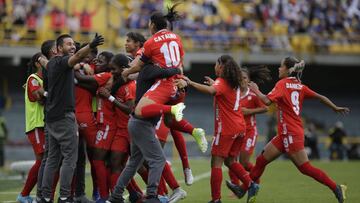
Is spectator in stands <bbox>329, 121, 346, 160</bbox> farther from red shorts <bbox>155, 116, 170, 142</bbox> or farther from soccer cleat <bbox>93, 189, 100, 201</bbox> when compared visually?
red shorts <bbox>155, 116, 170, 142</bbox>

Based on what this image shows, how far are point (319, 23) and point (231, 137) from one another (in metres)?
23.0

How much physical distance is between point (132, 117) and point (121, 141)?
1.01 meters

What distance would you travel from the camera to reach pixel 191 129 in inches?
502

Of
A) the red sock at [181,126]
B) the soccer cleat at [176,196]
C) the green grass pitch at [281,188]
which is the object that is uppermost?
the red sock at [181,126]

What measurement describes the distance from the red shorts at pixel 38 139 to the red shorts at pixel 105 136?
3.22 feet

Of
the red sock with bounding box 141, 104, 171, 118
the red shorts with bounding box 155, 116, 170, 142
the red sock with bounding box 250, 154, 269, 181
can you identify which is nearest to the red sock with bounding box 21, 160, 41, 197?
the red shorts with bounding box 155, 116, 170, 142

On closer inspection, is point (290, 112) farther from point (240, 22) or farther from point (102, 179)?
point (240, 22)

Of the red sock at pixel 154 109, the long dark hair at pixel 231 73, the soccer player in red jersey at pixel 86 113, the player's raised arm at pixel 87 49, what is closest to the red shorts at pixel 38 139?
the soccer player in red jersey at pixel 86 113

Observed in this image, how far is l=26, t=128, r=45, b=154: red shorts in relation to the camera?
13.6 metres

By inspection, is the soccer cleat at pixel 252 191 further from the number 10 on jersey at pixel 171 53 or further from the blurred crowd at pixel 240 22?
the blurred crowd at pixel 240 22

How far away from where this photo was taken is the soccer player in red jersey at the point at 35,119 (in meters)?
13.5

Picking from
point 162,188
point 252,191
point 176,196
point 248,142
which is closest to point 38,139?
point 162,188

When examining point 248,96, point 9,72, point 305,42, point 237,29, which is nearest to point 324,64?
point 305,42

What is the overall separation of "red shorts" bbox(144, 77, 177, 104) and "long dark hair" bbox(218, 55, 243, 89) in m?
1.31
